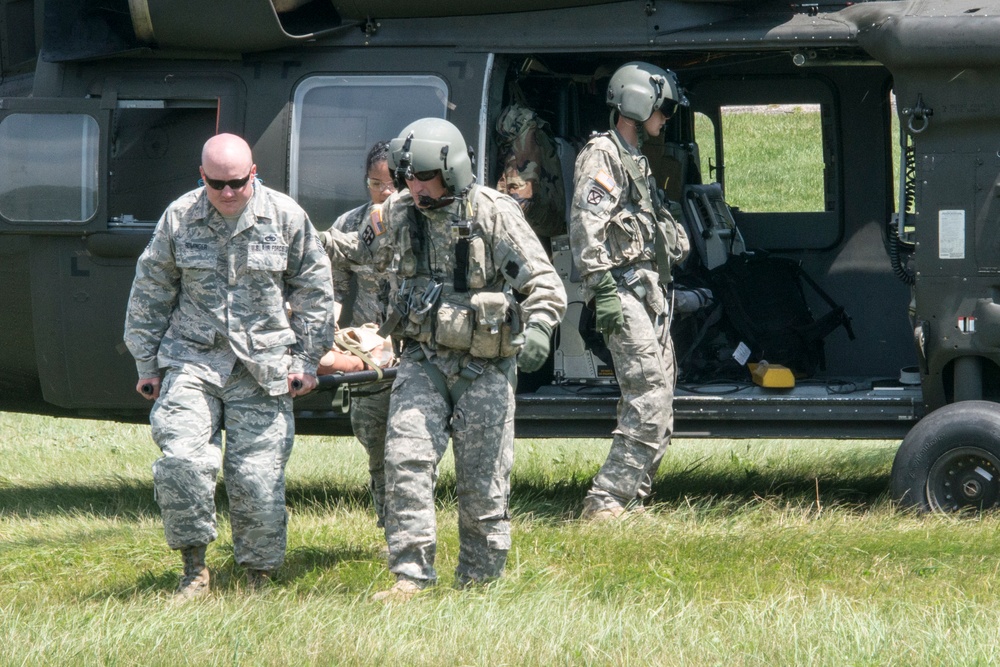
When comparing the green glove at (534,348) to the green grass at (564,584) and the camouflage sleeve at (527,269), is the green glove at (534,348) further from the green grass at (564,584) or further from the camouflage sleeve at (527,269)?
the green grass at (564,584)

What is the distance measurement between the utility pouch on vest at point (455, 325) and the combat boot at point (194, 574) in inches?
49.2

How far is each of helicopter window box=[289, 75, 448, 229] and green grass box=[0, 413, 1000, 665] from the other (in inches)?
61.1

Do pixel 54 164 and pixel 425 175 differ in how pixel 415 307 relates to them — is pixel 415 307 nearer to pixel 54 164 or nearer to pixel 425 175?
pixel 425 175

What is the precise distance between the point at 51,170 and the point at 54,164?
0.03 metres

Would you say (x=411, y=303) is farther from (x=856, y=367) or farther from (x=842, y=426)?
(x=856, y=367)

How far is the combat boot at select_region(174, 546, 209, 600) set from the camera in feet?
17.2

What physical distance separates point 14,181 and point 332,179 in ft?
5.15

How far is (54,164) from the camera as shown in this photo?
679 cm

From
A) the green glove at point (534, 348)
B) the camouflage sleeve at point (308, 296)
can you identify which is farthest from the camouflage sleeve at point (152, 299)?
the green glove at point (534, 348)

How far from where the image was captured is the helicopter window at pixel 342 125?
21.8 feet

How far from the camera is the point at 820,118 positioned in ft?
26.4

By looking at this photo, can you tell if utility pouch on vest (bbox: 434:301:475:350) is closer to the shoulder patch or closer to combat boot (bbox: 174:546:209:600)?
combat boot (bbox: 174:546:209:600)

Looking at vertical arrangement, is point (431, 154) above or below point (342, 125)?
below

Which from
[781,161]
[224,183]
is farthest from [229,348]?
[781,161]
